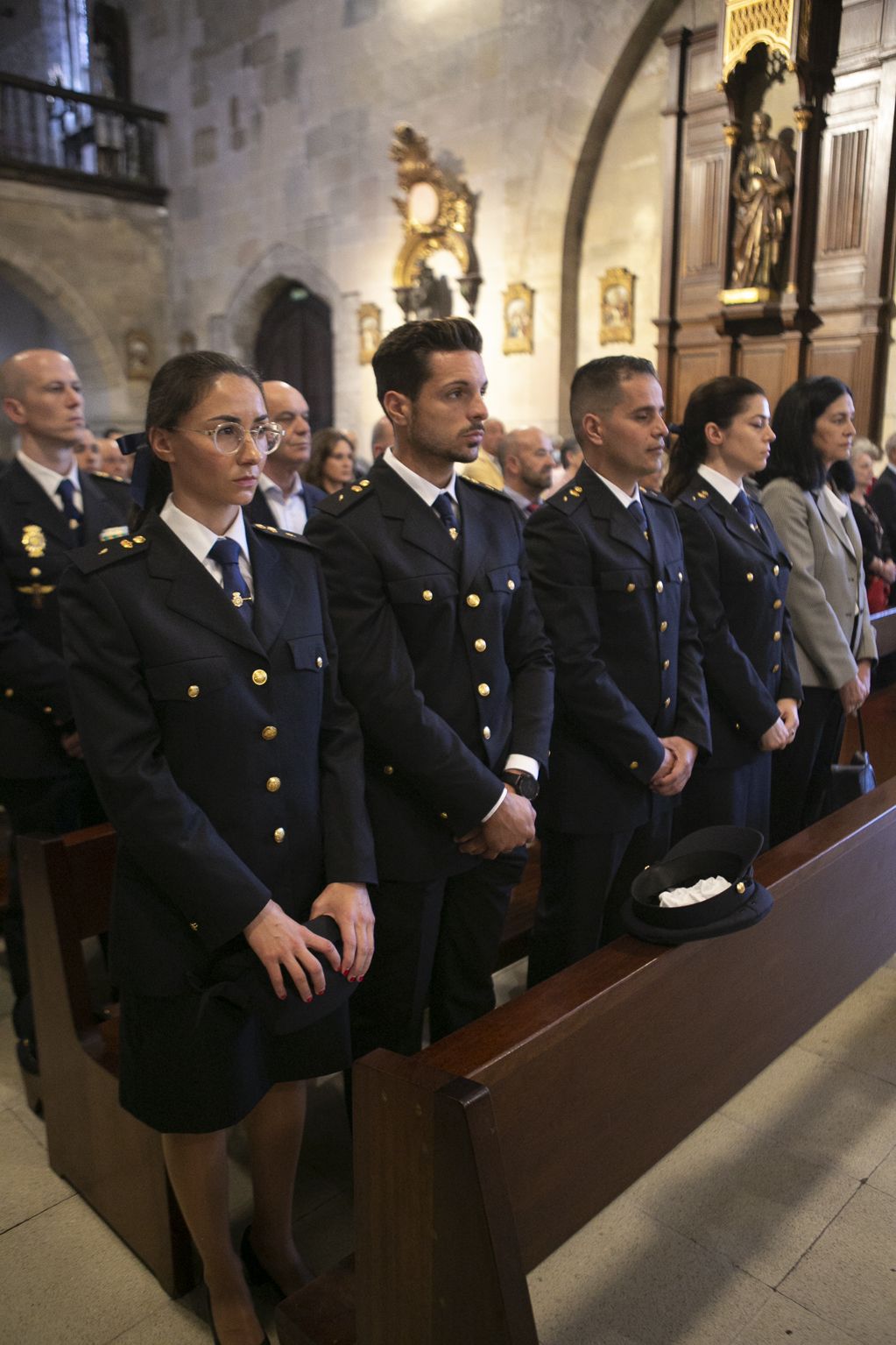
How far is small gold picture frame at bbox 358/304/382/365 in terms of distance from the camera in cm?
930

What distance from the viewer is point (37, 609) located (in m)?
2.29

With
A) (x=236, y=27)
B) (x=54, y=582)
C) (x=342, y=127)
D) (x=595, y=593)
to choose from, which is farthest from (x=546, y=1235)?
(x=236, y=27)

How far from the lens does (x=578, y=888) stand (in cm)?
216

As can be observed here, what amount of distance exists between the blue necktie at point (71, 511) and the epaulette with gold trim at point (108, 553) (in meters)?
1.03

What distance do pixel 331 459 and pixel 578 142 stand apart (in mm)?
4788

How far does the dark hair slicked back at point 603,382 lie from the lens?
2.15 metres

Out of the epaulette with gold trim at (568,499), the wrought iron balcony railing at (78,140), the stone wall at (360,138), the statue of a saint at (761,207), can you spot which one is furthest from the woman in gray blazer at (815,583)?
A: the wrought iron balcony railing at (78,140)

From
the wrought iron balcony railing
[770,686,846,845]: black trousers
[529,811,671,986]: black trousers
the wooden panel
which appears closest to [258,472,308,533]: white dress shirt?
[529,811,671,986]: black trousers

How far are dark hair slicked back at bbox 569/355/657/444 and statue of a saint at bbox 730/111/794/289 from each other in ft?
16.6

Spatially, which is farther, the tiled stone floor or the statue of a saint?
the statue of a saint

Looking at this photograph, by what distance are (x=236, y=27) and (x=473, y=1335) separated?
1183cm

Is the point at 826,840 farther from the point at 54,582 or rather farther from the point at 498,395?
the point at 498,395

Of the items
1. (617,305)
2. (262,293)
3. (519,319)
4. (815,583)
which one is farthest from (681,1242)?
(262,293)

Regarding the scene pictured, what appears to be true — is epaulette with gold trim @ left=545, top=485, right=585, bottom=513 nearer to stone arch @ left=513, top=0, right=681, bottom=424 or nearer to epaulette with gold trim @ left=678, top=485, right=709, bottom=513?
epaulette with gold trim @ left=678, top=485, right=709, bottom=513
